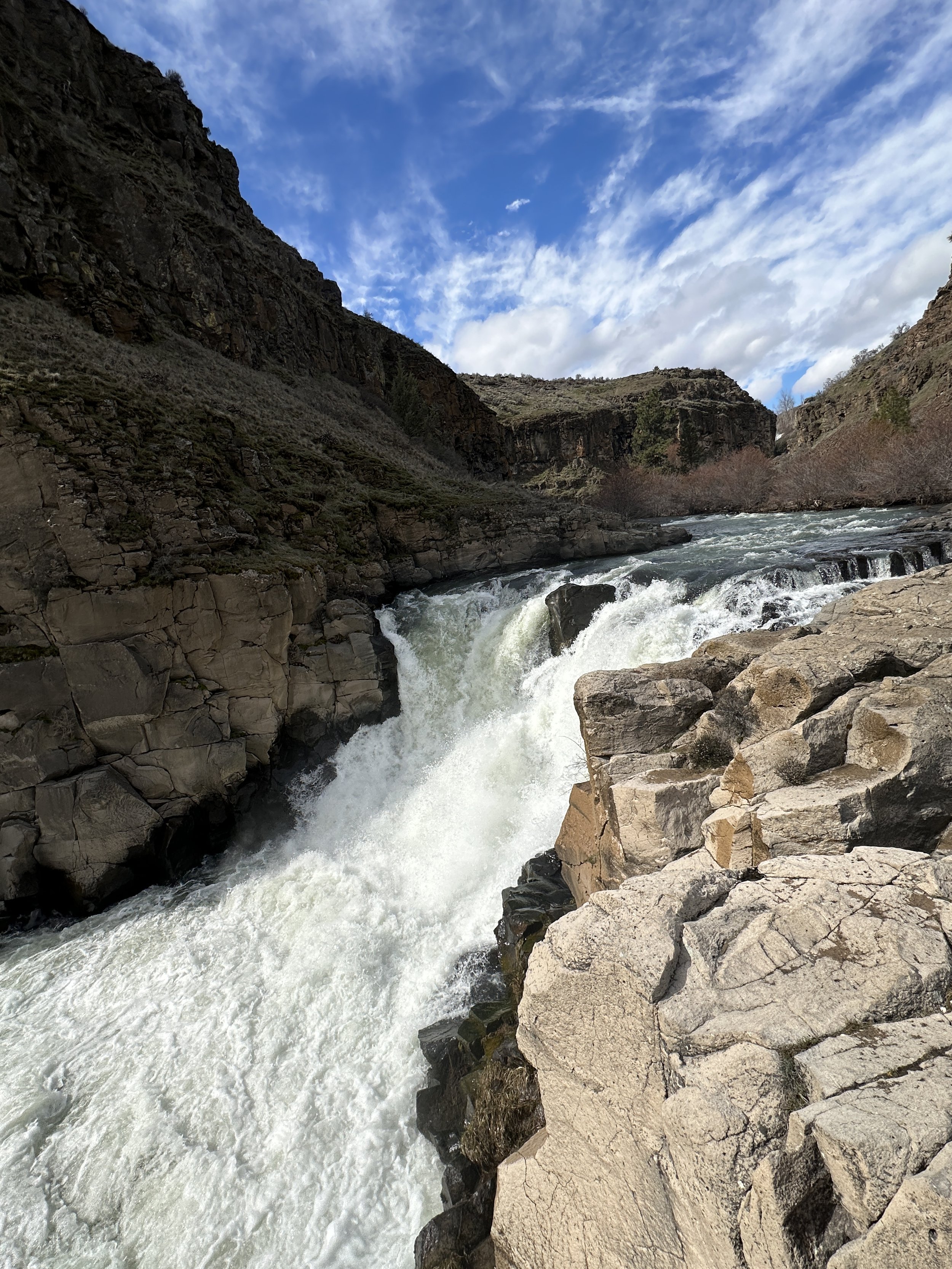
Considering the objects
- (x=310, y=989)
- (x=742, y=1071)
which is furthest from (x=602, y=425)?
(x=742, y=1071)

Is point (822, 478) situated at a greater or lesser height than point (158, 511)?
lesser

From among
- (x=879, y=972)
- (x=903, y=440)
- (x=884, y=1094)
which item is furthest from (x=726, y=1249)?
(x=903, y=440)

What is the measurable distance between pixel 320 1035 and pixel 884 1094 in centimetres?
687

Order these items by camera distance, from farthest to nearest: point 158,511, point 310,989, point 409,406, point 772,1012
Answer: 1. point 409,406
2. point 158,511
3. point 310,989
4. point 772,1012

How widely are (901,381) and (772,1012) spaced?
5127cm

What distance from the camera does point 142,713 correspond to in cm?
1202

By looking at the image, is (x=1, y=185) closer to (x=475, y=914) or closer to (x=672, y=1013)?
(x=475, y=914)

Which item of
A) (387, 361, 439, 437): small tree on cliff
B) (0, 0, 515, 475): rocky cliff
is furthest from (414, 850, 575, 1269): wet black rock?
(387, 361, 439, 437): small tree on cliff

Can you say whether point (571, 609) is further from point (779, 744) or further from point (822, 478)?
point (822, 478)

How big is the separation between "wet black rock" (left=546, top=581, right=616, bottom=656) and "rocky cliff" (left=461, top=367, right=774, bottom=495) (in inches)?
1497

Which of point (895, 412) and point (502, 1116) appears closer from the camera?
point (502, 1116)

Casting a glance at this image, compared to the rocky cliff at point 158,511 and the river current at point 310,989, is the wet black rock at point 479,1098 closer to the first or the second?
the river current at point 310,989

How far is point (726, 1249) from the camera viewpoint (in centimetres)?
316

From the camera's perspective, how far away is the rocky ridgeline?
2932mm
